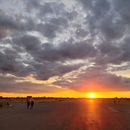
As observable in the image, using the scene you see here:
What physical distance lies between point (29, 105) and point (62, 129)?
36.6 m

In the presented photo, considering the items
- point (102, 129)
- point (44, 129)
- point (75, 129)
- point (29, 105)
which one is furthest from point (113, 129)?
point (29, 105)

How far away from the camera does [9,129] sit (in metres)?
20.9

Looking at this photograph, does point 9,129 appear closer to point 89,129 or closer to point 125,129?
point 89,129

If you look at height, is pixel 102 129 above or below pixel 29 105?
below

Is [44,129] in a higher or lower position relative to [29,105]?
lower

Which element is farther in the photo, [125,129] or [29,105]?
[29,105]

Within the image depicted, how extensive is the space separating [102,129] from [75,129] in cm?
180

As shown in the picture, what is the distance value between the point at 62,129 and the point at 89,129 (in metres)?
1.80

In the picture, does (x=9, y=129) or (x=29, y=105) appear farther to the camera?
(x=29, y=105)

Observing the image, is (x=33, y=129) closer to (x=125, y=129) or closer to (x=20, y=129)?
(x=20, y=129)

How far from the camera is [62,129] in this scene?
68.3 feet

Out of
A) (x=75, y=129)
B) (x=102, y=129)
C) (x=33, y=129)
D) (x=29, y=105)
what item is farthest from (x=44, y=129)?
(x=29, y=105)

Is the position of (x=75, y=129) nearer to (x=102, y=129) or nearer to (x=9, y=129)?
(x=102, y=129)

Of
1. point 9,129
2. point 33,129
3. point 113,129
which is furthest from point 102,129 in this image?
point 9,129
